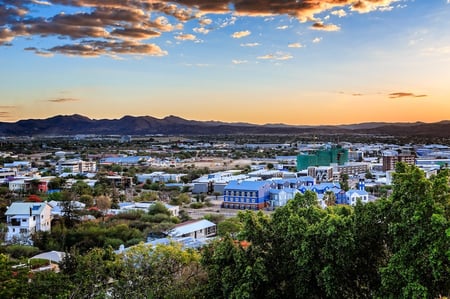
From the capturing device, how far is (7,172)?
69812 mm

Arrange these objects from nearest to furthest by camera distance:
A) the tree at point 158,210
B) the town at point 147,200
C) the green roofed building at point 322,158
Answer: the town at point 147,200, the tree at point 158,210, the green roofed building at point 322,158

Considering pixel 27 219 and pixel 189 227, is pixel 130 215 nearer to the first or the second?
pixel 189 227

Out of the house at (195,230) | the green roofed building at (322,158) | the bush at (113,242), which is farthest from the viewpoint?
the green roofed building at (322,158)

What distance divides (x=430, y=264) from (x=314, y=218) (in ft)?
14.3

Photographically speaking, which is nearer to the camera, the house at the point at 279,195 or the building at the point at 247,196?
the building at the point at 247,196

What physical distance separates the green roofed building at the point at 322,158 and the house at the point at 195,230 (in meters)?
43.9

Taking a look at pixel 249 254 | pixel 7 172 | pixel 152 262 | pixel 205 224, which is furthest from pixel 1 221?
pixel 7 172

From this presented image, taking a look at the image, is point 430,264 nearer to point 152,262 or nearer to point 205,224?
point 152,262

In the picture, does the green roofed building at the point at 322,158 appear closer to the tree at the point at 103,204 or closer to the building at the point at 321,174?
the building at the point at 321,174

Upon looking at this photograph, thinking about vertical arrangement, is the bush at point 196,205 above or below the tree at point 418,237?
below

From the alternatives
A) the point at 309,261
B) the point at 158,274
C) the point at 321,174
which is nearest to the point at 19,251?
the point at 158,274

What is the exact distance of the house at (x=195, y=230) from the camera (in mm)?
30028

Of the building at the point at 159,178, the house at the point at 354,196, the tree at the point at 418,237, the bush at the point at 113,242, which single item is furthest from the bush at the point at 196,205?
the tree at the point at 418,237

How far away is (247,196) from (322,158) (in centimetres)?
3625
